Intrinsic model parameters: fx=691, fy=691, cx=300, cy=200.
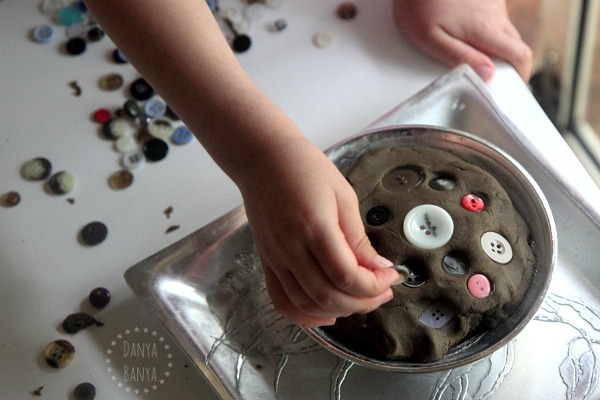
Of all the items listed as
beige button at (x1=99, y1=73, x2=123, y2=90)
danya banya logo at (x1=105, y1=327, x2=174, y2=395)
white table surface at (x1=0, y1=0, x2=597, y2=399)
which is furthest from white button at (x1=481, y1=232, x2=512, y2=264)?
beige button at (x1=99, y1=73, x2=123, y2=90)

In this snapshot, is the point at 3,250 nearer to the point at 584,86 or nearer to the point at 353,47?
the point at 353,47

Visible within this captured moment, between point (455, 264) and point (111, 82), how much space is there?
33 centimetres

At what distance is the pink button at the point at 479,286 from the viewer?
407mm

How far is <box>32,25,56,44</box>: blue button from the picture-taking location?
589mm

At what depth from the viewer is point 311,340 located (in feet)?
1.51

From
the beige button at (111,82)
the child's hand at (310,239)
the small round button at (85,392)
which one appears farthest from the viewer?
the beige button at (111,82)

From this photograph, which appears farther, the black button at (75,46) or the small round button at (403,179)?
the black button at (75,46)

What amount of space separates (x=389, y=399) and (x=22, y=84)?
39 cm

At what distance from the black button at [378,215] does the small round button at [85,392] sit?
0.73ft

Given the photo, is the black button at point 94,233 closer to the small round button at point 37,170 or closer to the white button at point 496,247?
the small round button at point 37,170

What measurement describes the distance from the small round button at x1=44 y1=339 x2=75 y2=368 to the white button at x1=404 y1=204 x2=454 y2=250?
0.25 metres

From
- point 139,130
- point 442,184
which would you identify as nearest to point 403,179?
point 442,184

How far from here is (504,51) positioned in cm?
56

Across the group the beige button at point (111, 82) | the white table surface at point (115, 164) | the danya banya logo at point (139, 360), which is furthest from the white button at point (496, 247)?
the beige button at point (111, 82)
